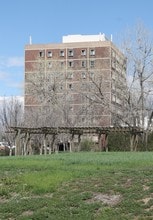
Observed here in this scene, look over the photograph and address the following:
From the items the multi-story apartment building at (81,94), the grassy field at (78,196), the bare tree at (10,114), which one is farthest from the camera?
the bare tree at (10,114)

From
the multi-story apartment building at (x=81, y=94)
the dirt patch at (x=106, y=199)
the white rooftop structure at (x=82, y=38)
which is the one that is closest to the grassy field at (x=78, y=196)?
the dirt patch at (x=106, y=199)

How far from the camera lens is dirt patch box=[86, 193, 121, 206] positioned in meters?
12.1

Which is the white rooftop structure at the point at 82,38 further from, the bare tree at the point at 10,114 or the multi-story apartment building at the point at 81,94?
the bare tree at the point at 10,114

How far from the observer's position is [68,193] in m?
13.2

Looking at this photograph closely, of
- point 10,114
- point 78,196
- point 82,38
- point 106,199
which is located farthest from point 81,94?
point 82,38

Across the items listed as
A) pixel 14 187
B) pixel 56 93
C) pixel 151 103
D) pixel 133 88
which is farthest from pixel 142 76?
pixel 14 187

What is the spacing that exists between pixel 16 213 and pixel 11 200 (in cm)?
160

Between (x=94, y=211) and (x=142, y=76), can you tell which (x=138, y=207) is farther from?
(x=142, y=76)

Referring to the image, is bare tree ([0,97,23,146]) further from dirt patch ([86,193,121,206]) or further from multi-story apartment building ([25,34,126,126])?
dirt patch ([86,193,121,206])

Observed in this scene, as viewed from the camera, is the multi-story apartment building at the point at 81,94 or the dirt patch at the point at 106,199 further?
the multi-story apartment building at the point at 81,94

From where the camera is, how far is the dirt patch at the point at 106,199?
39.6 feet

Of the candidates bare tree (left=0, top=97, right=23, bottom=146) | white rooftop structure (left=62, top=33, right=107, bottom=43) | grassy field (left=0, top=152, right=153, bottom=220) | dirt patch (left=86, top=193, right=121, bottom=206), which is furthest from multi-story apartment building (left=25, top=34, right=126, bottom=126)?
dirt patch (left=86, top=193, right=121, bottom=206)

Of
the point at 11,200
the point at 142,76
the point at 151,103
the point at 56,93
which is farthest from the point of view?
the point at 56,93

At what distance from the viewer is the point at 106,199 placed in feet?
40.6
